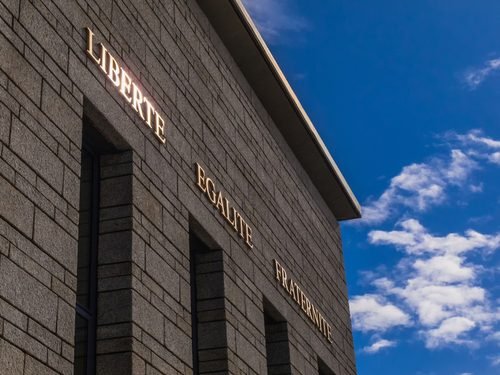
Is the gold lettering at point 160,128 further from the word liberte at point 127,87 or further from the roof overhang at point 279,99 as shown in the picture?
the roof overhang at point 279,99

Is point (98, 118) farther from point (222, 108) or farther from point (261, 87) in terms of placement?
point (261, 87)

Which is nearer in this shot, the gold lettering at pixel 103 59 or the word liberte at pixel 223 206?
the gold lettering at pixel 103 59

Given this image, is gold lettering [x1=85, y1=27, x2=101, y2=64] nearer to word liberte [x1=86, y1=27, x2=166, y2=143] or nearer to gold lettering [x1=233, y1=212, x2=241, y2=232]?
word liberte [x1=86, y1=27, x2=166, y2=143]

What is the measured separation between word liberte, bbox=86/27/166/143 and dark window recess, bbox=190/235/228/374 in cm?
213

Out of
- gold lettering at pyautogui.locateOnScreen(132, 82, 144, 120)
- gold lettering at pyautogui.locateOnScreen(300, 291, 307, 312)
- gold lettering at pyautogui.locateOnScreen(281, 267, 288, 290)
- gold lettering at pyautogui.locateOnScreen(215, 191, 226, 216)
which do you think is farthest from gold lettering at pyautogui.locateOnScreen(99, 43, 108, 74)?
gold lettering at pyautogui.locateOnScreen(300, 291, 307, 312)

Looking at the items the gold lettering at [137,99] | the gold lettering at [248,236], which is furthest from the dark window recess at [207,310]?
the gold lettering at [137,99]

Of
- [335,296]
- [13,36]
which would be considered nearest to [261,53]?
[335,296]

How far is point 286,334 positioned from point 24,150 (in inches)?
350

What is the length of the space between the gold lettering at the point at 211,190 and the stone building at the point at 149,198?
0.17ft

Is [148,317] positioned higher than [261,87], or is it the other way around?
[261,87]

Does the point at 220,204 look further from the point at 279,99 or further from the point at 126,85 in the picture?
the point at 279,99

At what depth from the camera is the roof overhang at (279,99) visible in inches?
671

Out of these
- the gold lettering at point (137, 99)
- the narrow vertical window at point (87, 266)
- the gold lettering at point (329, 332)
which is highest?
the gold lettering at point (137, 99)

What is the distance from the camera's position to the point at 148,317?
11.5 metres
